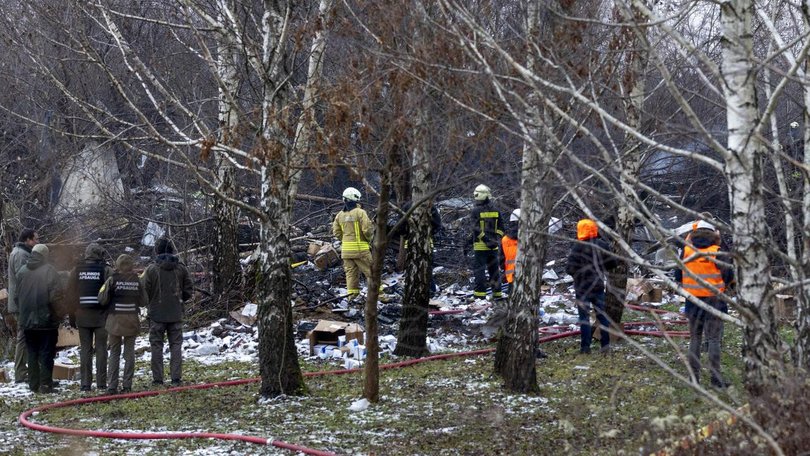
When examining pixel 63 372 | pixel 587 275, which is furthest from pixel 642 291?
pixel 63 372

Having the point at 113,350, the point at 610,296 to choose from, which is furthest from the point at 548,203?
the point at 113,350

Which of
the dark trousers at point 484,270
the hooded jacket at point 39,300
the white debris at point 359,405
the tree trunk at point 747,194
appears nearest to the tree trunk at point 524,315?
the white debris at point 359,405

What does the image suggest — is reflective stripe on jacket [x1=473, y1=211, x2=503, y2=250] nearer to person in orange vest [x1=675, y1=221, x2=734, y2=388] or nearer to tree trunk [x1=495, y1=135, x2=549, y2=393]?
tree trunk [x1=495, y1=135, x2=549, y2=393]

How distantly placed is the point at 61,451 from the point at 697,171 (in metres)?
11.0

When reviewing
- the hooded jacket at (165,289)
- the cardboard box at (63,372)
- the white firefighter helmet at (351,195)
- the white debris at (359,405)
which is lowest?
the cardboard box at (63,372)

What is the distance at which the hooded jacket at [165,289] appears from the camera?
11211 millimetres

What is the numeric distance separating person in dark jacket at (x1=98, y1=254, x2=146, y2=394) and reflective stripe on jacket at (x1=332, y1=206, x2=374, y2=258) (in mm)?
4639

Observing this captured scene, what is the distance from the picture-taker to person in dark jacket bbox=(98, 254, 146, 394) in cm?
1091

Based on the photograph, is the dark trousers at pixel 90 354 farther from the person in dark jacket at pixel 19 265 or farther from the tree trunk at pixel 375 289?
the tree trunk at pixel 375 289

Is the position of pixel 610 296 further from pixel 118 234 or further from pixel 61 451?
pixel 118 234

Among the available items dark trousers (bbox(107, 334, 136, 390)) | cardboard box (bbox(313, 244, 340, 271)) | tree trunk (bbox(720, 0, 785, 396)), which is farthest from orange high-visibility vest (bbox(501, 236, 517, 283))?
tree trunk (bbox(720, 0, 785, 396))

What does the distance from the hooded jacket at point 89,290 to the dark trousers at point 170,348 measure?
0.58 metres

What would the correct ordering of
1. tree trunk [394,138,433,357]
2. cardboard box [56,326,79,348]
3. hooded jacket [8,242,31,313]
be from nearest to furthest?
hooded jacket [8,242,31,313]
tree trunk [394,138,433,357]
cardboard box [56,326,79,348]

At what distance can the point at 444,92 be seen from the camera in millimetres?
7402
